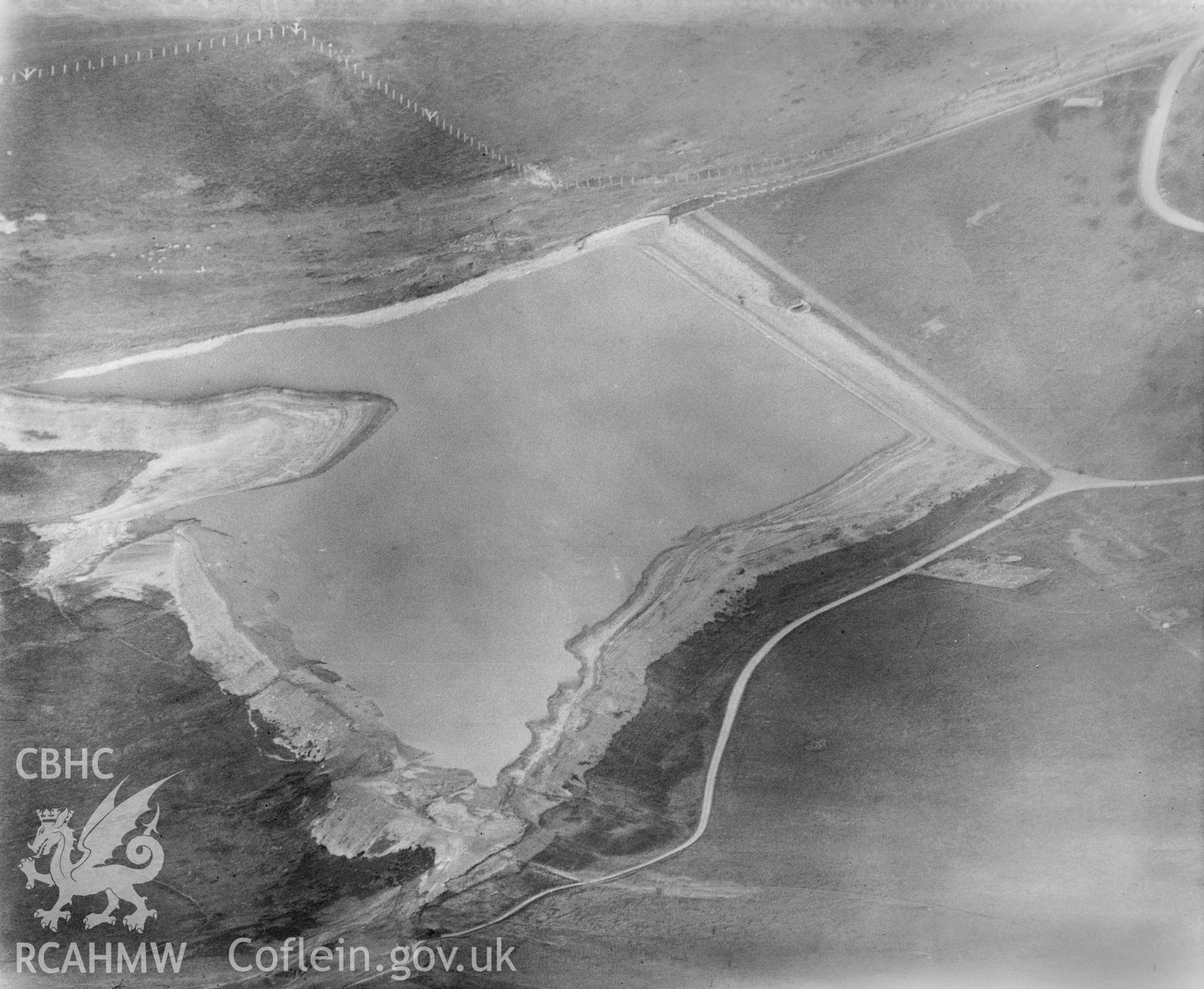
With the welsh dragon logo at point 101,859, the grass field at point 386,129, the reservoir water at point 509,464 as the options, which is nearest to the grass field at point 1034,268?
the grass field at point 386,129

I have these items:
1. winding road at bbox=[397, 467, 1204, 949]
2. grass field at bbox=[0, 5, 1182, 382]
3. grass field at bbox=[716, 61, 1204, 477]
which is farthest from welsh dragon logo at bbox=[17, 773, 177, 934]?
grass field at bbox=[716, 61, 1204, 477]

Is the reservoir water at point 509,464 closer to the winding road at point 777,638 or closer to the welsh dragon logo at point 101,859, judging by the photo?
the winding road at point 777,638

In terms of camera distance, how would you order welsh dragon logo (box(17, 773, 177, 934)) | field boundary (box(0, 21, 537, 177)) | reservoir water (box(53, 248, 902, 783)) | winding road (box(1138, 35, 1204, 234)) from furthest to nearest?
reservoir water (box(53, 248, 902, 783)), welsh dragon logo (box(17, 773, 177, 934)), winding road (box(1138, 35, 1204, 234)), field boundary (box(0, 21, 537, 177))

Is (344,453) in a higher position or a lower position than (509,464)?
higher

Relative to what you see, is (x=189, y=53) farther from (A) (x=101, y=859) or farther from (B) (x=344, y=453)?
(A) (x=101, y=859)

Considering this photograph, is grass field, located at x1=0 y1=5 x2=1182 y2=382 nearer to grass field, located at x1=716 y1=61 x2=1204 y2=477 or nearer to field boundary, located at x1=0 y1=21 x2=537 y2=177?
field boundary, located at x1=0 y1=21 x2=537 y2=177

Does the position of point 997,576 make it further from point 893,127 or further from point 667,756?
point 893,127

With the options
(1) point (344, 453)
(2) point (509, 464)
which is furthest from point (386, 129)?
(2) point (509, 464)
